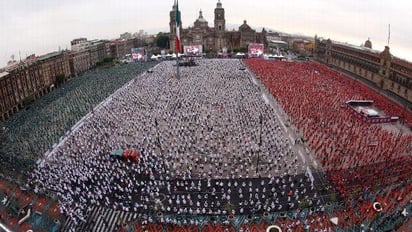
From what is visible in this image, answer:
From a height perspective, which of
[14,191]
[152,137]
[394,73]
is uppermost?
[394,73]

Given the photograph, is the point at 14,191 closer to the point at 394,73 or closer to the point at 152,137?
the point at 152,137

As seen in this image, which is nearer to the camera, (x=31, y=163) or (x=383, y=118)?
(x=31, y=163)

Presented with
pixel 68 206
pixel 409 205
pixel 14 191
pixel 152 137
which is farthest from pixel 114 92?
pixel 409 205

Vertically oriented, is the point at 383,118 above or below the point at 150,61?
below

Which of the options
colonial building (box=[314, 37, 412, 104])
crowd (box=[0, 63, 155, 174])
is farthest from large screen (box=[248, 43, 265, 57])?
crowd (box=[0, 63, 155, 174])

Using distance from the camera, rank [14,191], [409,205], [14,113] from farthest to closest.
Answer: [14,113], [14,191], [409,205]

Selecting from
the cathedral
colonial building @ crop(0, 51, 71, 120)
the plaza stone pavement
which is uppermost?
the cathedral

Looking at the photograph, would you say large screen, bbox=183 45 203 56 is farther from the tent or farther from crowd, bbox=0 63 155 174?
the tent
